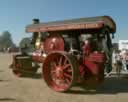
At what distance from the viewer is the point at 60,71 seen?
9242 mm

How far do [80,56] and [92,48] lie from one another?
24.0 inches

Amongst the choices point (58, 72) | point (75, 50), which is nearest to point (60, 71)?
point (58, 72)

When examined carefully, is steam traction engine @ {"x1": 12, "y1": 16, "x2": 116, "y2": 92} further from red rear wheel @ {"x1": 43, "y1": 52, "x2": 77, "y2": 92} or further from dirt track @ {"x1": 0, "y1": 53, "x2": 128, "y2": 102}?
dirt track @ {"x1": 0, "y1": 53, "x2": 128, "y2": 102}

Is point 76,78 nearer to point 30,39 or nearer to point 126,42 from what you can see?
point 30,39

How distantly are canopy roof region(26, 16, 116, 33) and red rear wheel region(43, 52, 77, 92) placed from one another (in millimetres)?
1022

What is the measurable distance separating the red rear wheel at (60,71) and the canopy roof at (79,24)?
102 centimetres

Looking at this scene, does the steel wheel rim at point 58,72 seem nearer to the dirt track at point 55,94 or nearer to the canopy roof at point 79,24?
the dirt track at point 55,94

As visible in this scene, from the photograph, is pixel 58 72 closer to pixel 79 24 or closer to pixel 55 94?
pixel 55 94

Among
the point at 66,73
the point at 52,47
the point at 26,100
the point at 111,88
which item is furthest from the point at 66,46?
the point at 26,100

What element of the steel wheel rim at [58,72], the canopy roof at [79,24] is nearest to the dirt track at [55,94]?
the steel wheel rim at [58,72]

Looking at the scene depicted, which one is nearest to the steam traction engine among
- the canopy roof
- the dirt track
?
the canopy roof

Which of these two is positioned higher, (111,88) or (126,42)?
(126,42)

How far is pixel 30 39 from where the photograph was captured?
11.9 meters

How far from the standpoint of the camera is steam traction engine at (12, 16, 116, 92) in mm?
8992
